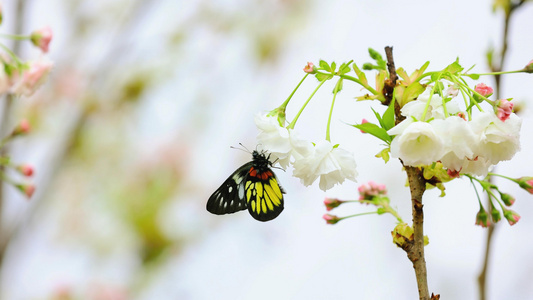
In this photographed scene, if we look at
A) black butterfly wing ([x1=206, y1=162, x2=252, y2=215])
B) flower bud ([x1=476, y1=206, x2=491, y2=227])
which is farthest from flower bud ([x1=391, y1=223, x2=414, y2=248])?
black butterfly wing ([x1=206, y1=162, x2=252, y2=215])

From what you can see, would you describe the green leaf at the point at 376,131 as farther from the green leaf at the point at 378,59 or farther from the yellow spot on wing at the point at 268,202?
the yellow spot on wing at the point at 268,202

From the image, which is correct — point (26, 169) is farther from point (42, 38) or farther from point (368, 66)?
point (368, 66)

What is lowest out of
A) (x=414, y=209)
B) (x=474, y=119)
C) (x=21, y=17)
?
(x=414, y=209)

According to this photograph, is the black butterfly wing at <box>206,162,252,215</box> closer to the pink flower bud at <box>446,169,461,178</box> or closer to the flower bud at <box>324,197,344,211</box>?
the flower bud at <box>324,197,344,211</box>

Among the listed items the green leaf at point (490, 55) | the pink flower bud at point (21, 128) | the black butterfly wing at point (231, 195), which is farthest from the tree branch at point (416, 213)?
the pink flower bud at point (21, 128)

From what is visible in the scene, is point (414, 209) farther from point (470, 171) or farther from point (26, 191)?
point (26, 191)

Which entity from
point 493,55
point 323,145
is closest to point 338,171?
point 323,145

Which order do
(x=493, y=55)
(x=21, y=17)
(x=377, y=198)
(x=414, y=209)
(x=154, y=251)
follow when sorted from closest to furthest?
(x=414, y=209) → (x=377, y=198) → (x=493, y=55) → (x=21, y=17) → (x=154, y=251)
